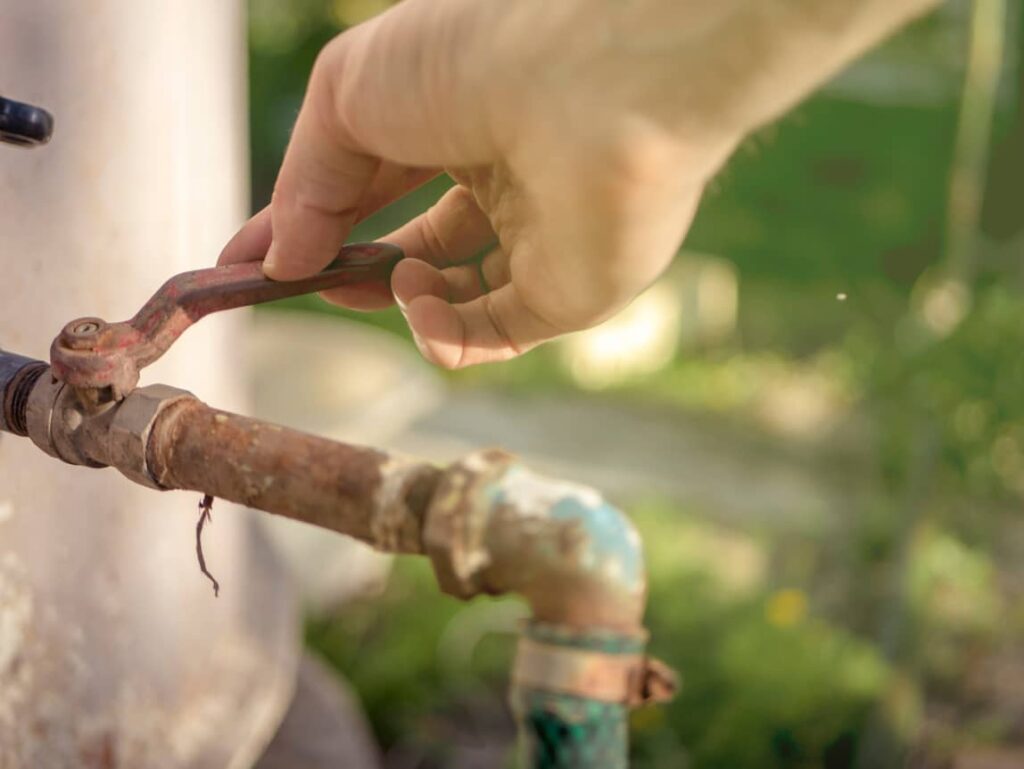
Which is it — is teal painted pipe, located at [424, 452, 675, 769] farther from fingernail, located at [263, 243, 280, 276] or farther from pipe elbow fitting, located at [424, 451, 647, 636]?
fingernail, located at [263, 243, 280, 276]

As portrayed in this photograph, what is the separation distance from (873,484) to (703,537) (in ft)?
1.67

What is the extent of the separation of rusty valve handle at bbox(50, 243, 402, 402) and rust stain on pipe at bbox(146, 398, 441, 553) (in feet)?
0.10

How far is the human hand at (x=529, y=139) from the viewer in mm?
422

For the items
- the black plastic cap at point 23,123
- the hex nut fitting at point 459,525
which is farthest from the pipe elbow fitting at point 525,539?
the black plastic cap at point 23,123

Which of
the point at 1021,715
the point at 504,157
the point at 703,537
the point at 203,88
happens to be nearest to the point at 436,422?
the point at 703,537

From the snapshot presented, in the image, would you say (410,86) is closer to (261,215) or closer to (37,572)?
(261,215)

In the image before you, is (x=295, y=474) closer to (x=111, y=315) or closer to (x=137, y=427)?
(x=137, y=427)

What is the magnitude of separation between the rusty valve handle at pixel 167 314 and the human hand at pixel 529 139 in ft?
0.03

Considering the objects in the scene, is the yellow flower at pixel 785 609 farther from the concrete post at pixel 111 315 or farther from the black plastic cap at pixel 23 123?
the black plastic cap at pixel 23 123

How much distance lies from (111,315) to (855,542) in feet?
7.79

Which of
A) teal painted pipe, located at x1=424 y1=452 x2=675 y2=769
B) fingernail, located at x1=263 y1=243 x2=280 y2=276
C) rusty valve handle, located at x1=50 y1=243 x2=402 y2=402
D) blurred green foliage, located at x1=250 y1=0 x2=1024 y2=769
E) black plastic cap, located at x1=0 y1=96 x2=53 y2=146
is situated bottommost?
blurred green foliage, located at x1=250 y1=0 x2=1024 y2=769

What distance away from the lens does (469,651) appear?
2252 millimetres

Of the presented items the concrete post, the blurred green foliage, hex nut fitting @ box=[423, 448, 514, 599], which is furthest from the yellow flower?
hex nut fitting @ box=[423, 448, 514, 599]

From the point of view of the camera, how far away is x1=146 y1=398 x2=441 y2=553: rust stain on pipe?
18.8 inches
